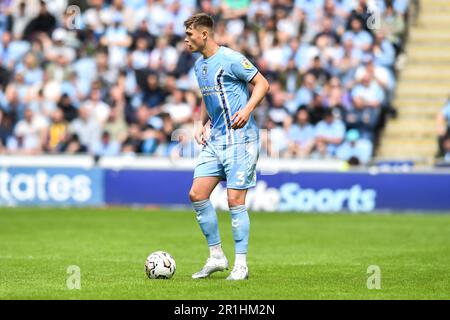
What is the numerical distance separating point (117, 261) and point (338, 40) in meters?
14.2

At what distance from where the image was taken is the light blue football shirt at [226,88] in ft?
38.1

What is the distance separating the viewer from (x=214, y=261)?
1185 cm

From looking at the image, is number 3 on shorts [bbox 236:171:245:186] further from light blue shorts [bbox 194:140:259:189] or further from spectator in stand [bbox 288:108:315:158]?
spectator in stand [bbox 288:108:315:158]

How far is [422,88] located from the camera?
90.9 feet

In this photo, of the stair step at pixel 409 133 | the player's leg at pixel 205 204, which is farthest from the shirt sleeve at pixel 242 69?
the stair step at pixel 409 133

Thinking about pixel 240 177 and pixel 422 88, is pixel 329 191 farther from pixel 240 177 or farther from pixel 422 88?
pixel 240 177

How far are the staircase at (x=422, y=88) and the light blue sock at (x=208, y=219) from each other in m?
13.8

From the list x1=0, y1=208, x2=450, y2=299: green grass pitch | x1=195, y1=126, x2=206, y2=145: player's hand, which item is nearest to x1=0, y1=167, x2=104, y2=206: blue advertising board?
x1=0, y1=208, x2=450, y2=299: green grass pitch

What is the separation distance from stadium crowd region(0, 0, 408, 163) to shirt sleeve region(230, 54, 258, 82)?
1239 centimetres

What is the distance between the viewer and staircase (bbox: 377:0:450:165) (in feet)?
87.1

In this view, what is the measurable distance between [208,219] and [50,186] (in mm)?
12801

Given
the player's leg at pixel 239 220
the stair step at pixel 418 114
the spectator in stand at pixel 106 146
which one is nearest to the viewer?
the player's leg at pixel 239 220

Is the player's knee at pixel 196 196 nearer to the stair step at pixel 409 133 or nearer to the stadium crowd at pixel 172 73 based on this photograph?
the stadium crowd at pixel 172 73
